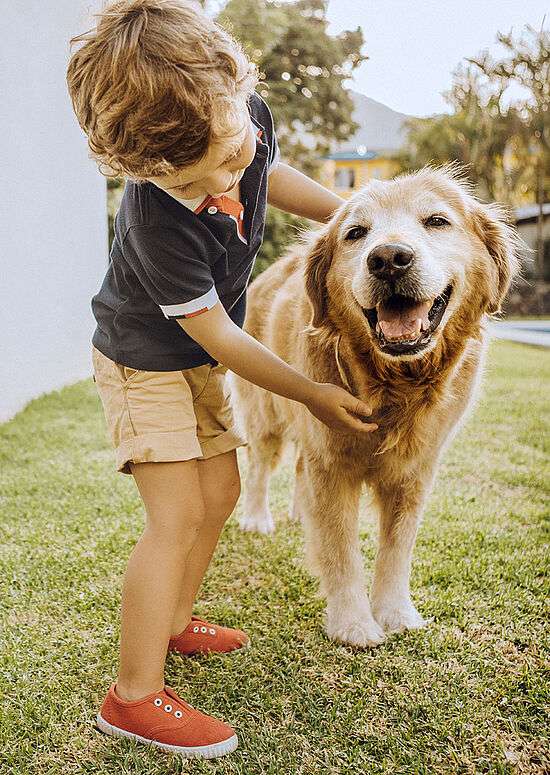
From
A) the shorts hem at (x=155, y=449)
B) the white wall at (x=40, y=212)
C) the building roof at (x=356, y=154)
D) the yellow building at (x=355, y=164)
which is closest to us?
the shorts hem at (x=155, y=449)

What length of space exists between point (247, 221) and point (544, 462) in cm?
328

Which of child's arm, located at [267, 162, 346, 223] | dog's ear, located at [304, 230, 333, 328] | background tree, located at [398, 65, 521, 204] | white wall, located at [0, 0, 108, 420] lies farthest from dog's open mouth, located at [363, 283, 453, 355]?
background tree, located at [398, 65, 521, 204]

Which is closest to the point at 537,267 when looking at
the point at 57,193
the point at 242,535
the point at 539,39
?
the point at 539,39

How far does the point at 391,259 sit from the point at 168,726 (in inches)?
51.8

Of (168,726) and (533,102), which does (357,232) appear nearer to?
(168,726)

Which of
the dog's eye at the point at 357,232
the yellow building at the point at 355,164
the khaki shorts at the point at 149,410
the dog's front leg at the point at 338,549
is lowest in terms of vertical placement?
the dog's front leg at the point at 338,549

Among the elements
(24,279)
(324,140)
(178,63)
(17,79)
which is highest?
(324,140)

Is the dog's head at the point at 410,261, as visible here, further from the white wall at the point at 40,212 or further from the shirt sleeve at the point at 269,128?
the white wall at the point at 40,212

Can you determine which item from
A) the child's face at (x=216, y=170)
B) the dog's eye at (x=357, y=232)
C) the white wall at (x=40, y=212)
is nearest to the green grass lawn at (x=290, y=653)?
the dog's eye at (x=357, y=232)

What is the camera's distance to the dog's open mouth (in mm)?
2037

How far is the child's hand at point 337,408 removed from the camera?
2.03m

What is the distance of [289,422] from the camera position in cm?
299

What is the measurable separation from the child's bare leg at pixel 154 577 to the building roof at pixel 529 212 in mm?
30316

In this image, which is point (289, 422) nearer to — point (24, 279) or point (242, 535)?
point (242, 535)
